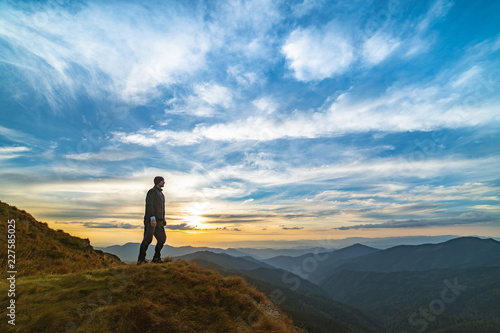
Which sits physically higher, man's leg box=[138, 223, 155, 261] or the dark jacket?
the dark jacket

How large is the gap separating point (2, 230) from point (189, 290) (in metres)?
11.7

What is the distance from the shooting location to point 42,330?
563 cm

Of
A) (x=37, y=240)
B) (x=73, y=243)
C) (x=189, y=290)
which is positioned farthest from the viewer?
(x=73, y=243)

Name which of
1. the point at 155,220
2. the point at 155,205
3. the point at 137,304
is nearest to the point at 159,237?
the point at 155,220

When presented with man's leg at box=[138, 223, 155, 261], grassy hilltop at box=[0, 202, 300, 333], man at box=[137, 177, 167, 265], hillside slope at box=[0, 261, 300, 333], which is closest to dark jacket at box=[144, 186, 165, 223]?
man at box=[137, 177, 167, 265]

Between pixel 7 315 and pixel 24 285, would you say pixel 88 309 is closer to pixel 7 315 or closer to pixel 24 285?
pixel 7 315

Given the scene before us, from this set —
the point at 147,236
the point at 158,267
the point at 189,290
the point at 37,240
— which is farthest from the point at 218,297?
the point at 37,240

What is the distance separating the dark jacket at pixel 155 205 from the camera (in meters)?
12.1

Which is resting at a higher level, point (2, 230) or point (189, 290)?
point (2, 230)

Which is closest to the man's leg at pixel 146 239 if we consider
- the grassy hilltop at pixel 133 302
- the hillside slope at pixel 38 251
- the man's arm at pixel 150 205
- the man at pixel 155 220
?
the man at pixel 155 220

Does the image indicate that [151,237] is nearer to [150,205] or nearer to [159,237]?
[159,237]

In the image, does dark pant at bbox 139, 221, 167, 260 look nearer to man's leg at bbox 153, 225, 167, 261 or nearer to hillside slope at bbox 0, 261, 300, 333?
man's leg at bbox 153, 225, 167, 261

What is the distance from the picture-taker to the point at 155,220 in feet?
38.4

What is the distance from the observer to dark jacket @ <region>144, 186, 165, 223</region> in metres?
12.1
